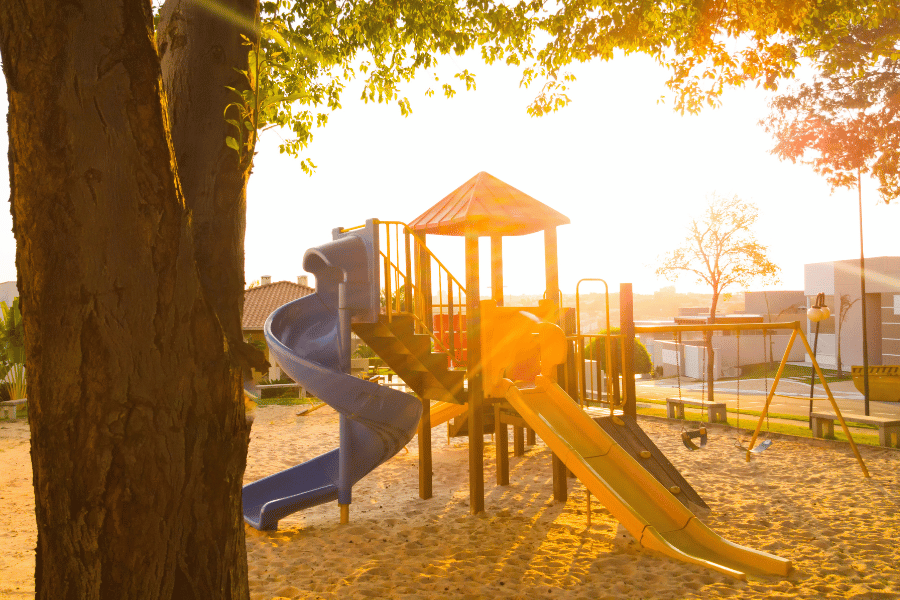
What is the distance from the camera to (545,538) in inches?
233

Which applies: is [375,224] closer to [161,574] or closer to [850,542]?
[161,574]

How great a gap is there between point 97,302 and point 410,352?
479cm

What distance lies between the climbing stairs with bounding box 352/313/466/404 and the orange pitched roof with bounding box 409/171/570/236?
182 centimetres

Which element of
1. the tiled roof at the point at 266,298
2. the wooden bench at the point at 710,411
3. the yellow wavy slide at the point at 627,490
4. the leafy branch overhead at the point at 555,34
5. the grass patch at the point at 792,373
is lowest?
the grass patch at the point at 792,373

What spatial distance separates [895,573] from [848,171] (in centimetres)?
1601

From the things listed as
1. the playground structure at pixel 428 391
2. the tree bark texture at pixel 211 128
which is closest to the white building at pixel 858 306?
the playground structure at pixel 428 391

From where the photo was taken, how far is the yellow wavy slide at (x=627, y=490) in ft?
16.5

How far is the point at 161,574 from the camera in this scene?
2342 mm

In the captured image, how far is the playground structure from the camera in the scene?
5.86m

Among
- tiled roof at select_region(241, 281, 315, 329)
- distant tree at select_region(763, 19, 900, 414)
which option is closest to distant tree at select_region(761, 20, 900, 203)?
distant tree at select_region(763, 19, 900, 414)

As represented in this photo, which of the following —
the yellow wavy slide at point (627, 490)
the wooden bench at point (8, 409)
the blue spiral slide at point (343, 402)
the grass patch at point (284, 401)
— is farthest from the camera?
the grass patch at point (284, 401)

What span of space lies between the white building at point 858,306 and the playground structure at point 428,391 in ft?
60.3

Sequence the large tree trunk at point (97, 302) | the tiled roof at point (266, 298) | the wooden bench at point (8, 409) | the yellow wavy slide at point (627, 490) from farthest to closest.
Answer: the tiled roof at point (266, 298) < the wooden bench at point (8, 409) < the yellow wavy slide at point (627, 490) < the large tree trunk at point (97, 302)

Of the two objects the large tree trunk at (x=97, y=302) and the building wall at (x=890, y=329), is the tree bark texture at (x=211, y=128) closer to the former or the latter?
the large tree trunk at (x=97, y=302)
